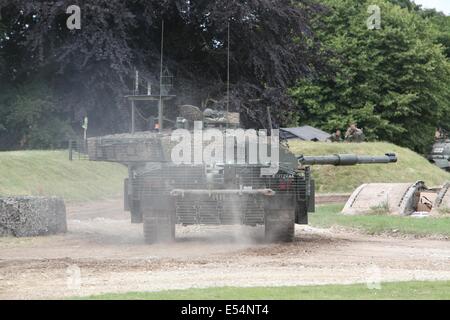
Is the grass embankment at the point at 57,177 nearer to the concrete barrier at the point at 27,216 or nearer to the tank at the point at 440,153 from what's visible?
the concrete barrier at the point at 27,216

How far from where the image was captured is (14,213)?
58.7ft

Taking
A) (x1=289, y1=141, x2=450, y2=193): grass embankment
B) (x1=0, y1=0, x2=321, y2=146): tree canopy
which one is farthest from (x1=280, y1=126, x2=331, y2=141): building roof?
(x1=0, y1=0, x2=321, y2=146): tree canopy

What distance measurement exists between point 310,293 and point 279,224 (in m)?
6.15

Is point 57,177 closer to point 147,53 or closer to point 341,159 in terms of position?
point 147,53

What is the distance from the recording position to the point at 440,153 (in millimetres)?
58938

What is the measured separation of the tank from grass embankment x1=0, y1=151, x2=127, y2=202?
29.0 meters

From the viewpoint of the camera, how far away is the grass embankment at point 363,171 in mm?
33459

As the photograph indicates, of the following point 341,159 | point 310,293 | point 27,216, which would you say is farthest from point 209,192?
point 310,293

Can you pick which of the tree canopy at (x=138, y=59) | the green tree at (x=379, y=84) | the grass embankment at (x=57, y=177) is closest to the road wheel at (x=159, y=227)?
the grass embankment at (x=57, y=177)

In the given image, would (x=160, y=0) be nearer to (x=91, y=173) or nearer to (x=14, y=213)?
(x=91, y=173)

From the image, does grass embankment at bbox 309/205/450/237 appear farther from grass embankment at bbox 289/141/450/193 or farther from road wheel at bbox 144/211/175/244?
grass embankment at bbox 289/141/450/193

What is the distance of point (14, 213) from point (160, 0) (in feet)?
52.6

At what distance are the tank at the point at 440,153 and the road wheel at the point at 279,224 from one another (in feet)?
131
